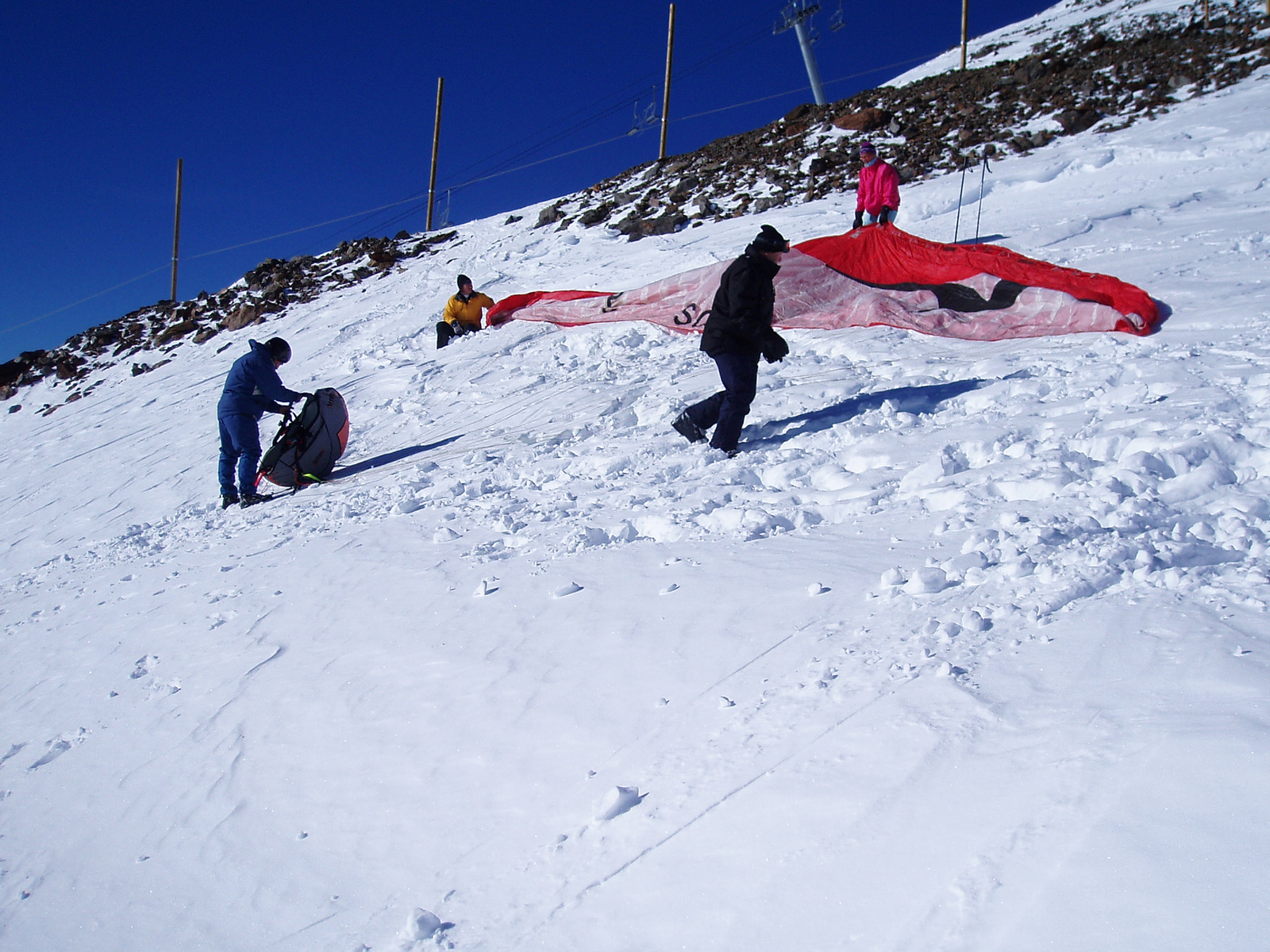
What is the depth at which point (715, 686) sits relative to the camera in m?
2.43

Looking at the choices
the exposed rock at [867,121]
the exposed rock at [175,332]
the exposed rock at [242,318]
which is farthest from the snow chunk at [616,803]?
the exposed rock at [175,332]

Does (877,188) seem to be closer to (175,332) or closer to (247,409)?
(247,409)

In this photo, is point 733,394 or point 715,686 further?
point 733,394

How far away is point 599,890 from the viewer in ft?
5.85

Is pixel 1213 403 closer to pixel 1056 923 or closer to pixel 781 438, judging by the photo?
pixel 781 438

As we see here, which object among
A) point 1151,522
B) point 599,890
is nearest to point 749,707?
point 599,890

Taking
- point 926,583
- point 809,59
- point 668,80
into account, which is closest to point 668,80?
point 668,80

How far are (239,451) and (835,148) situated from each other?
577 inches

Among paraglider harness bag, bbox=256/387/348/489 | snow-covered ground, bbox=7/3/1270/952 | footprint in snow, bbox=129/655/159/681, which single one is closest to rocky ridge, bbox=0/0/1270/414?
paraglider harness bag, bbox=256/387/348/489

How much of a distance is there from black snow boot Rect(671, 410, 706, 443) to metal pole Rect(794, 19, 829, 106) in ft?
111

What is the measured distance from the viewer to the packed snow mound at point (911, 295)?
5.90m

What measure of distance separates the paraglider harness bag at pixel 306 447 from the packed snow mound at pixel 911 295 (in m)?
3.29

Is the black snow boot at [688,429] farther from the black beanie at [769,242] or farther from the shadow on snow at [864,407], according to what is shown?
the black beanie at [769,242]

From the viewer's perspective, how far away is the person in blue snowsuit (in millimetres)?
6297
